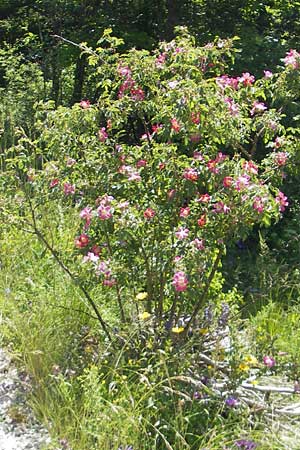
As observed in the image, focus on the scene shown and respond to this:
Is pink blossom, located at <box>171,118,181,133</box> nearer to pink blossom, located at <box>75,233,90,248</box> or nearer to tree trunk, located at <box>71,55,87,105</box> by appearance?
pink blossom, located at <box>75,233,90,248</box>

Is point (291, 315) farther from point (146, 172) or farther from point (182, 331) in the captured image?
point (146, 172)

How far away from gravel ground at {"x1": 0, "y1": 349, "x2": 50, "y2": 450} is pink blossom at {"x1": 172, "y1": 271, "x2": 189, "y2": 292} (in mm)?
774

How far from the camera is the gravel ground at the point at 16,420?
2697 millimetres

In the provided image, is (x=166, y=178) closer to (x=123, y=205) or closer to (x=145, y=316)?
(x=123, y=205)

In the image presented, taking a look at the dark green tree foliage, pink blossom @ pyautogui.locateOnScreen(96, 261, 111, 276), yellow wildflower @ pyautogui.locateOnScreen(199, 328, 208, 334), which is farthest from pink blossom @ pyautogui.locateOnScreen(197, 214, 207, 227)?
the dark green tree foliage

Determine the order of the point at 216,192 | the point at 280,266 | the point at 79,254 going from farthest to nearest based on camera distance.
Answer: the point at 280,266, the point at 79,254, the point at 216,192

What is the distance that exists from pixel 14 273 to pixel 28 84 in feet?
10.7

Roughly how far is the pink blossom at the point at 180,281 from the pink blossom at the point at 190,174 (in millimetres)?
378

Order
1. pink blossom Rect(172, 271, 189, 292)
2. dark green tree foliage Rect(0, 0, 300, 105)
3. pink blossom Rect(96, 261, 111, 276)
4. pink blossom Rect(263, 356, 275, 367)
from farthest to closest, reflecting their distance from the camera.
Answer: dark green tree foliage Rect(0, 0, 300, 105) → pink blossom Rect(263, 356, 275, 367) → pink blossom Rect(96, 261, 111, 276) → pink blossom Rect(172, 271, 189, 292)

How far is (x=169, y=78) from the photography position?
10.1ft

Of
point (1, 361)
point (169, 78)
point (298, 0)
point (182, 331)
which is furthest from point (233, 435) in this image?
point (298, 0)

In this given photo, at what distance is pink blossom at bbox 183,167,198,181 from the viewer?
2693 mm

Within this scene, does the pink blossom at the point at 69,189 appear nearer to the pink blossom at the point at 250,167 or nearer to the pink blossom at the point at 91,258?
the pink blossom at the point at 91,258

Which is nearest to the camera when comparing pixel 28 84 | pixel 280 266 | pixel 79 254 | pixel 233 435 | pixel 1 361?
pixel 233 435
